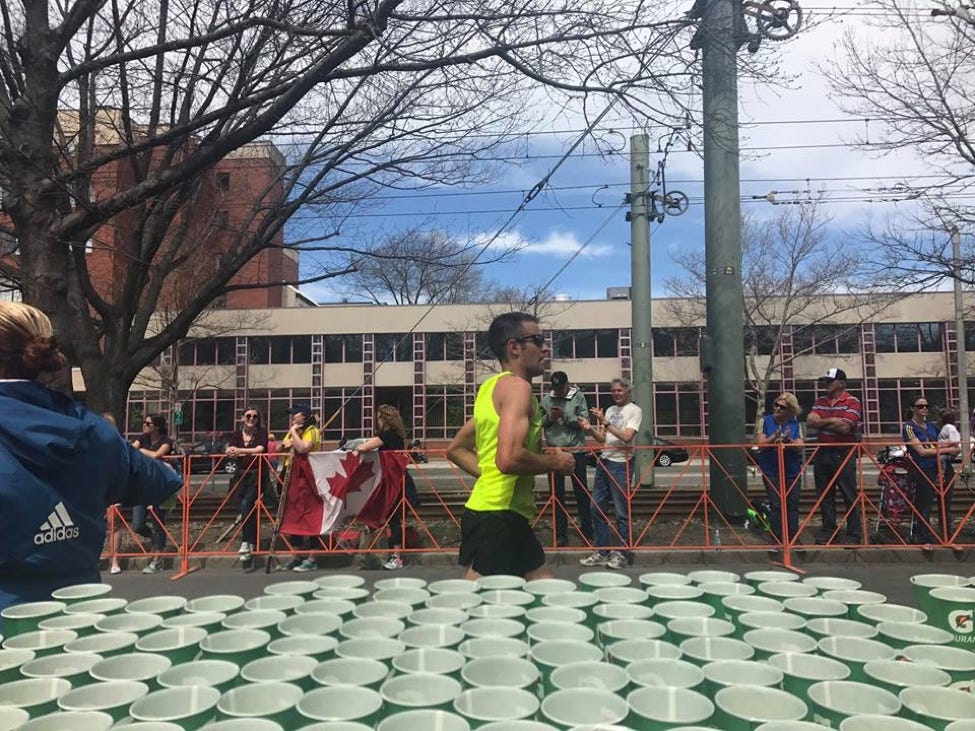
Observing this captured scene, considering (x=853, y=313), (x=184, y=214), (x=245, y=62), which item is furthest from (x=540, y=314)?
(x=245, y=62)

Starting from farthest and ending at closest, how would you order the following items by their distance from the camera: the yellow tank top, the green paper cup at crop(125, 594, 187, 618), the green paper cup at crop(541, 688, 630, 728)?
the yellow tank top, the green paper cup at crop(125, 594, 187, 618), the green paper cup at crop(541, 688, 630, 728)

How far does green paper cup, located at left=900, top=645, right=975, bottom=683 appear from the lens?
1506 mm

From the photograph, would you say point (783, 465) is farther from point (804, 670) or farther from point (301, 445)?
point (804, 670)

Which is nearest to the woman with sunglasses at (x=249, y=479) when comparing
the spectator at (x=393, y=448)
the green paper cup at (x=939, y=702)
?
the spectator at (x=393, y=448)

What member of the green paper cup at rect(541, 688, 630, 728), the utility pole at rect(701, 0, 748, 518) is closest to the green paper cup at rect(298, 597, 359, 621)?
the green paper cup at rect(541, 688, 630, 728)

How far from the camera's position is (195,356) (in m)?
34.4

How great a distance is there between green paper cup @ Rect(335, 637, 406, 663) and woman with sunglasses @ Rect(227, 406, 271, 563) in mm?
6735

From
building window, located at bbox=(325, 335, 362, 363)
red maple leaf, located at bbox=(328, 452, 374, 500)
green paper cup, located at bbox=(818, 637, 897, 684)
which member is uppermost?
building window, located at bbox=(325, 335, 362, 363)

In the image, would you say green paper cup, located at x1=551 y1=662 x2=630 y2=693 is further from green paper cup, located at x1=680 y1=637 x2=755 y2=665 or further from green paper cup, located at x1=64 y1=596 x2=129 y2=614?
green paper cup, located at x1=64 y1=596 x2=129 y2=614

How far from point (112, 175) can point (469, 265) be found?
480cm

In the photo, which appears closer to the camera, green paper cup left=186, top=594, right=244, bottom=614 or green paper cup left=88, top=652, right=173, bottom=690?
green paper cup left=88, top=652, right=173, bottom=690

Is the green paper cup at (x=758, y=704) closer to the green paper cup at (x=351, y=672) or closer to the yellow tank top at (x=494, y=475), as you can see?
the green paper cup at (x=351, y=672)

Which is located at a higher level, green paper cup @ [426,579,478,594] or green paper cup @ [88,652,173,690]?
green paper cup @ [88,652,173,690]

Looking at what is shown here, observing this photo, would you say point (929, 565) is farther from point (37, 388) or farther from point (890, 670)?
point (37, 388)
